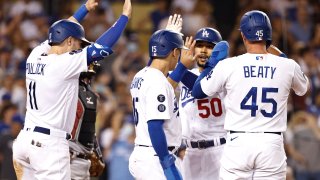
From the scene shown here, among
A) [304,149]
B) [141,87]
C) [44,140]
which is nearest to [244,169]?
[141,87]

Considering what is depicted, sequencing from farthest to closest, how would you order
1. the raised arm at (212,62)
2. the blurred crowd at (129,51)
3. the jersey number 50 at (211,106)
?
the blurred crowd at (129,51) → the jersey number 50 at (211,106) → the raised arm at (212,62)

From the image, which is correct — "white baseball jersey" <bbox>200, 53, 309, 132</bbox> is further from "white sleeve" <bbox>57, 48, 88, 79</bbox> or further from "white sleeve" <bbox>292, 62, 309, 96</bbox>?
"white sleeve" <bbox>57, 48, 88, 79</bbox>

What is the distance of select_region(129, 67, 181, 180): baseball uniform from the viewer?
7.62m

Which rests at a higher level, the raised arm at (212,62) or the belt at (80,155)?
the raised arm at (212,62)

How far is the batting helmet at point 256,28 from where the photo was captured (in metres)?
7.78

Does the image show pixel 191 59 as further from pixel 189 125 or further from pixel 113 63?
pixel 113 63

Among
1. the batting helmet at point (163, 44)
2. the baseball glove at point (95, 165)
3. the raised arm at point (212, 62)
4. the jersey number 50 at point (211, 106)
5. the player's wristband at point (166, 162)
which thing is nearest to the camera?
the player's wristband at point (166, 162)

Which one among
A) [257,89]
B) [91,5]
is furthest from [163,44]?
[91,5]

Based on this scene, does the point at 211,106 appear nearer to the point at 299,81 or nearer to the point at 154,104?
the point at 299,81

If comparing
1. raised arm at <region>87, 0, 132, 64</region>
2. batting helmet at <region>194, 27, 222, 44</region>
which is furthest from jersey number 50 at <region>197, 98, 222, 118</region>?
raised arm at <region>87, 0, 132, 64</region>

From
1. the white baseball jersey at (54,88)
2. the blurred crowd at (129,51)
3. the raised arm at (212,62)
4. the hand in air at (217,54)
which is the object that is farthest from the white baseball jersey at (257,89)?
the blurred crowd at (129,51)

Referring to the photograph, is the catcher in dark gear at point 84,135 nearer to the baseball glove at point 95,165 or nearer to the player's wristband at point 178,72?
the baseball glove at point 95,165

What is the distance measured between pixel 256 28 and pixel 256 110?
2.48 feet

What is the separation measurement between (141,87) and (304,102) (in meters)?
7.55
